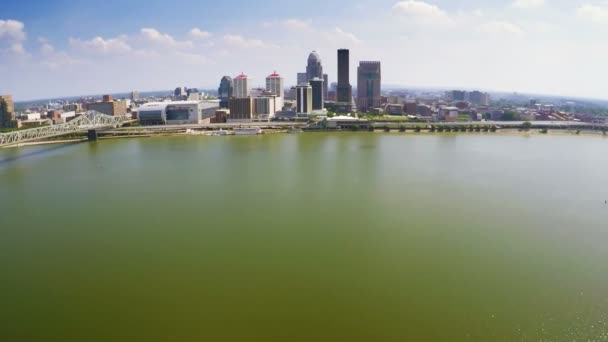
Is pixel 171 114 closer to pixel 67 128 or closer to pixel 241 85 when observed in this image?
pixel 67 128

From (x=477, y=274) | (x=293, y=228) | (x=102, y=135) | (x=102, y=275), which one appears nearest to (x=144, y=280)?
(x=102, y=275)

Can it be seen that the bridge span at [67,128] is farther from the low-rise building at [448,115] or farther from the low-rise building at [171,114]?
the low-rise building at [448,115]

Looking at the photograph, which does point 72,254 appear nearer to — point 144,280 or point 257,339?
point 144,280

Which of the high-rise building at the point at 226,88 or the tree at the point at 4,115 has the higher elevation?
the high-rise building at the point at 226,88

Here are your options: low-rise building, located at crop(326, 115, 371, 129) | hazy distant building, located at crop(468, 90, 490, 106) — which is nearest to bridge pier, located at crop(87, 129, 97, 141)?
low-rise building, located at crop(326, 115, 371, 129)

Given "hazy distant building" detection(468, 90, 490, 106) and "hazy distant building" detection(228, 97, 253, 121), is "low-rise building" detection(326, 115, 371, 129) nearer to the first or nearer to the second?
"hazy distant building" detection(228, 97, 253, 121)

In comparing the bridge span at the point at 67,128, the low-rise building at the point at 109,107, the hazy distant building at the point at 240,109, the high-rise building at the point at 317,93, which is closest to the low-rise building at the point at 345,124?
the hazy distant building at the point at 240,109

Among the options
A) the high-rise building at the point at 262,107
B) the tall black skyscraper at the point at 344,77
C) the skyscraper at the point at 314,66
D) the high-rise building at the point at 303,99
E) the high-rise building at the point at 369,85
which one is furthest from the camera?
the skyscraper at the point at 314,66
